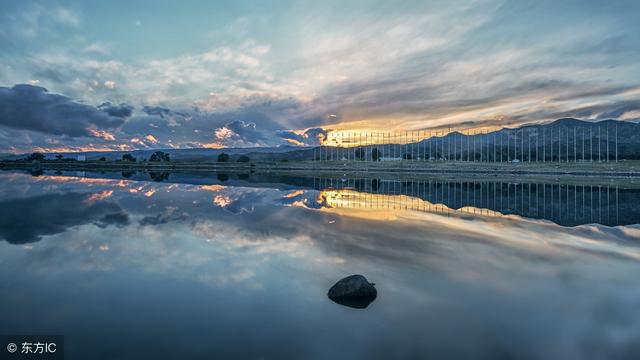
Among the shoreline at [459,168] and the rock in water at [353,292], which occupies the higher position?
the shoreline at [459,168]

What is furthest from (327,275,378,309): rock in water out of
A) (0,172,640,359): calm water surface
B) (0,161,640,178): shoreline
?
(0,161,640,178): shoreline

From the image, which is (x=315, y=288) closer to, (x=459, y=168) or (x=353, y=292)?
(x=353, y=292)

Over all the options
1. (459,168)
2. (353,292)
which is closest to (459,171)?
(459,168)

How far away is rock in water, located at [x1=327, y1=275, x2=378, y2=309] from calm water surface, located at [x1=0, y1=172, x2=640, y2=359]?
0.34 m

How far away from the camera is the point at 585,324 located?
37.9ft

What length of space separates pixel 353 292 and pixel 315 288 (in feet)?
5.91

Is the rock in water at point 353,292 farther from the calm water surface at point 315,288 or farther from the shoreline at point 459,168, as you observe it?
the shoreline at point 459,168

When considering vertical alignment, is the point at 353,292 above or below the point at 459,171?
below

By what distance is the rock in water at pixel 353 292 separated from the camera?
13.0 meters

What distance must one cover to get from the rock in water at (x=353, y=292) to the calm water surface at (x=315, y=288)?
0.34 m

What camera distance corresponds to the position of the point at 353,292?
13.0m

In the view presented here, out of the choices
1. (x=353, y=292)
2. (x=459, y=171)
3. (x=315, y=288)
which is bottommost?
(x=315, y=288)

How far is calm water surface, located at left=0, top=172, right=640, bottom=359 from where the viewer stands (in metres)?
10.1

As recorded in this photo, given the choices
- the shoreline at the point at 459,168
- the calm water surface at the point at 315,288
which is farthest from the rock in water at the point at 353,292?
the shoreline at the point at 459,168
